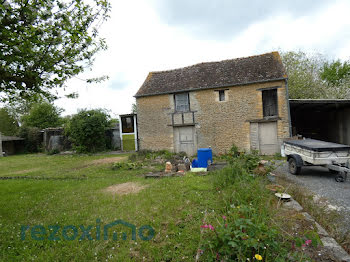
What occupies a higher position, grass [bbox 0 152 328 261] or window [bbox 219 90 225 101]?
Answer: window [bbox 219 90 225 101]

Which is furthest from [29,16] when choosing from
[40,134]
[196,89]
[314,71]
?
[314,71]

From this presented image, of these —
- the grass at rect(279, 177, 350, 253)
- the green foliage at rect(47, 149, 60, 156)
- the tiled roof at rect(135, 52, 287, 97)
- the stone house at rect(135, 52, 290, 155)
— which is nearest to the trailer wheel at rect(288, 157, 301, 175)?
the grass at rect(279, 177, 350, 253)

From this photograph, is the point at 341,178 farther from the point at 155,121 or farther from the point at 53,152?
the point at 53,152

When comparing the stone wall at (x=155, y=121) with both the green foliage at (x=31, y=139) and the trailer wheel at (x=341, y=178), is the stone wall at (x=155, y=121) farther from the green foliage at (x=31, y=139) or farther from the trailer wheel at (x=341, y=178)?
the green foliage at (x=31, y=139)

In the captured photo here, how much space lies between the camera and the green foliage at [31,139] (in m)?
22.8

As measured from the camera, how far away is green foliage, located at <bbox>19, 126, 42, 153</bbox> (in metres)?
22.8

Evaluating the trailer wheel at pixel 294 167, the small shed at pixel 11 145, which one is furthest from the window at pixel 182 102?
the small shed at pixel 11 145

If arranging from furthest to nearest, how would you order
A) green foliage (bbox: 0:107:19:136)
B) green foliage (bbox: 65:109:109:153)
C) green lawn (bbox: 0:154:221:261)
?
green foliage (bbox: 0:107:19:136) → green foliage (bbox: 65:109:109:153) → green lawn (bbox: 0:154:221:261)

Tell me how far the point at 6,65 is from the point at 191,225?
16.5 feet

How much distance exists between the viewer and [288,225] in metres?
2.92

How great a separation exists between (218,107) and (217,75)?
2.30 m

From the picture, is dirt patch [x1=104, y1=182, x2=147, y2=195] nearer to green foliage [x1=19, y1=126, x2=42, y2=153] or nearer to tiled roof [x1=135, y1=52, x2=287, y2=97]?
tiled roof [x1=135, y1=52, x2=287, y2=97]

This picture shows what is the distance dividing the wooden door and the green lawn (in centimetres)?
677

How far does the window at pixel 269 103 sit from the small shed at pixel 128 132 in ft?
34.9
